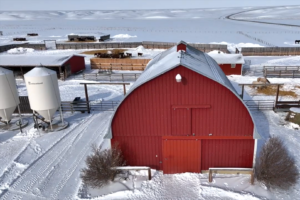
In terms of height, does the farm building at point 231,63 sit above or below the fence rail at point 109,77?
above

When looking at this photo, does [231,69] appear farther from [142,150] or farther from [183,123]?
[142,150]

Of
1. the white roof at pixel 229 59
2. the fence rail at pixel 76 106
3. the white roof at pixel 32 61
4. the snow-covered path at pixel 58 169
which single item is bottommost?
the snow-covered path at pixel 58 169

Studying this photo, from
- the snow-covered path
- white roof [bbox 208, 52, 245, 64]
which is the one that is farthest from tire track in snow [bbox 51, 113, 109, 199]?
white roof [bbox 208, 52, 245, 64]

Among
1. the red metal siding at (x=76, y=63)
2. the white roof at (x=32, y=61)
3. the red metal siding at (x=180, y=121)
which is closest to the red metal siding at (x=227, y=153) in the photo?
the red metal siding at (x=180, y=121)

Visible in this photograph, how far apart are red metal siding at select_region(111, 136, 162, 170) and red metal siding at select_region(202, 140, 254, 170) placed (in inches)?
87.5

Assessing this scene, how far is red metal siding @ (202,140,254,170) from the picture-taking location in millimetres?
11750

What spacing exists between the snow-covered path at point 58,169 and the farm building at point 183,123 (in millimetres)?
2952

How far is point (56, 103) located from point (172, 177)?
31.5 feet

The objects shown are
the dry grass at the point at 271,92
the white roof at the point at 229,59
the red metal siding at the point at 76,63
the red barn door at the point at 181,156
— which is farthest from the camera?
the red metal siding at the point at 76,63

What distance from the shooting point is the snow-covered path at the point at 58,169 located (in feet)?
37.4

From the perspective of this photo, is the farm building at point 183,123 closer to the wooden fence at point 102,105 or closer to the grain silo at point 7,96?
the wooden fence at point 102,105

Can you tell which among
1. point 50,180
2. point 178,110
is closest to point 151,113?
point 178,110

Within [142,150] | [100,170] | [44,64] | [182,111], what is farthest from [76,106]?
[44,64]

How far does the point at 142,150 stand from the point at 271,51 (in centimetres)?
3940
